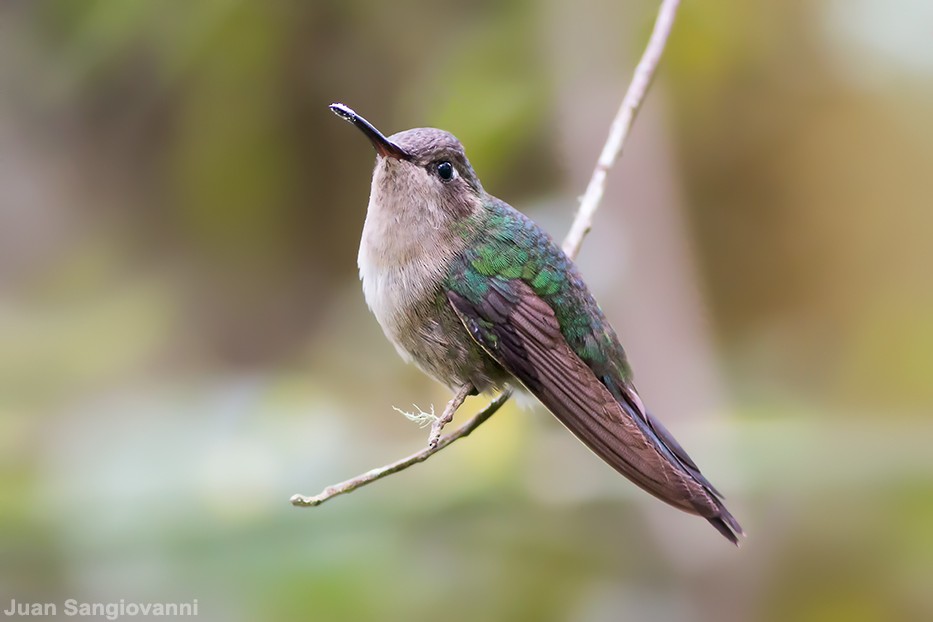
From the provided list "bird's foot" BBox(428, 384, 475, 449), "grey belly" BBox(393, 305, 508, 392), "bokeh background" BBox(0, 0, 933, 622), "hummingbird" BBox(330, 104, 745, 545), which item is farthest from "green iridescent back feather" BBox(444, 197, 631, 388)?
"bokeh background" BBox(0, 0, 933, 622)

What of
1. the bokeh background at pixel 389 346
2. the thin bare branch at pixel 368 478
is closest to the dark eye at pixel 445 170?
the thin bare branch at pixel 368 478

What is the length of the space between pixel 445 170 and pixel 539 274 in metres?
0.40

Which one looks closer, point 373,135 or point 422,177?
point 373,135

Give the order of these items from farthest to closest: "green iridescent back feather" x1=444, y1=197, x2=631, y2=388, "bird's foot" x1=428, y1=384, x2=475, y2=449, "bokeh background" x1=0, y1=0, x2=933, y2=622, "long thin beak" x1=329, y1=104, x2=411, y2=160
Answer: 1. "bokeh background" x1=0, y1=0, x2=933, y2=622
2. "green iridescent back feather" x1=444, y1=197, x2=631, y2=388
3. "long thin beak" x1=329, y1=104, x2=411, y2=160
4. "bird's foot" x1=428, y1=384, x2=475, y2=449

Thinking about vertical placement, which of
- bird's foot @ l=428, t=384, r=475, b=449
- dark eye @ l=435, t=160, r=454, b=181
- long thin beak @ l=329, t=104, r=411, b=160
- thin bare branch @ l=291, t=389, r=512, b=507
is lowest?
thin bare branch @ l=291, t=389, r=512, b=507

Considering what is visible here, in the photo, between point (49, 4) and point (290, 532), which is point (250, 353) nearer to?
point (49, 4)

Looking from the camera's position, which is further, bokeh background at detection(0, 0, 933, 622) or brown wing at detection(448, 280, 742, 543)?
bokeh background at detection(0, 0, 933, 622)

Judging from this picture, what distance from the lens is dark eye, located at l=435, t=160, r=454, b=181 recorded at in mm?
2812

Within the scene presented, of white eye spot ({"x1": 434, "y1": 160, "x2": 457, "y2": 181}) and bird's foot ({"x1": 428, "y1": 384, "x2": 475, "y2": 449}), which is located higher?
white eye spot ({"x1": 434, "y1": 160, "x2": 457, "y2": 181})

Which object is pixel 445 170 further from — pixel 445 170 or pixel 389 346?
pixel 389 346

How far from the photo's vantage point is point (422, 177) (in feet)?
9.08

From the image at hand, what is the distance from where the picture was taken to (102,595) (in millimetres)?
3113

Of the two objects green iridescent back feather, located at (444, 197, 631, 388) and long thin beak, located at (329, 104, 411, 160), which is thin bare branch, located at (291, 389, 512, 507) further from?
long thin beak, located at (329, 104, 411, 160)

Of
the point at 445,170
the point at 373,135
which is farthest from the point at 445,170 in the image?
the point at 373,135
